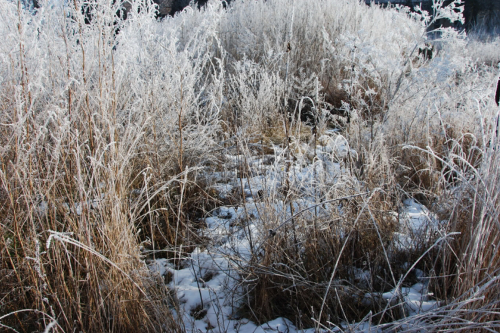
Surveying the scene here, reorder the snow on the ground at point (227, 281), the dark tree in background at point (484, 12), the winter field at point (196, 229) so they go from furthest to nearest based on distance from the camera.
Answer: the dark tree in background at point (484, 12)
the snow on the ground at point (227, 281)
the winter field at point (196, 229)

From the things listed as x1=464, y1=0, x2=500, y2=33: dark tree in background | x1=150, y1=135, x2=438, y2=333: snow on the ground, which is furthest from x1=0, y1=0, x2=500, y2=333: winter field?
x1=464, y1=0, x2=500, y2=33: dark tree in background

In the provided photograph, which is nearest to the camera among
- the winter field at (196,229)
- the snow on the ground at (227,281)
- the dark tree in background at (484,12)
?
the winter field at (196,229)

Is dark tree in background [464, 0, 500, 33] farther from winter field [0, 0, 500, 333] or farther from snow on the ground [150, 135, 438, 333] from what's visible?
snow on the ground [150, 135, 438, 333]

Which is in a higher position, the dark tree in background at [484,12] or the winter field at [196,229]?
the dark tree in background at [484,12]

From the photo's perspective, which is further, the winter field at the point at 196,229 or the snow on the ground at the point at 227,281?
the snow on the ground at the point at 227,281

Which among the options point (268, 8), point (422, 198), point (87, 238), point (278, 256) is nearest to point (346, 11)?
point (268, 8)

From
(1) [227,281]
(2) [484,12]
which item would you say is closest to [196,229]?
(1) [227,281]

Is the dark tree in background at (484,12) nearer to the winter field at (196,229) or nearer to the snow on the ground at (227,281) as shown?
the winter field at (196,229)

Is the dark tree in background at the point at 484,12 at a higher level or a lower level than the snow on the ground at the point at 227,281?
higher

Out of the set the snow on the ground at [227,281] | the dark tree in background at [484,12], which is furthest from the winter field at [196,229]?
the dark tree in background at [484,12]

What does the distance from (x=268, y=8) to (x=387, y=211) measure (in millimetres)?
4959

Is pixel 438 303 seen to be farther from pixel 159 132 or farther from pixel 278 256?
pixel 159 132

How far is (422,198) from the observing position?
2557mm

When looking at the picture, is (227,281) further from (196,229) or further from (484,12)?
(484,12)
